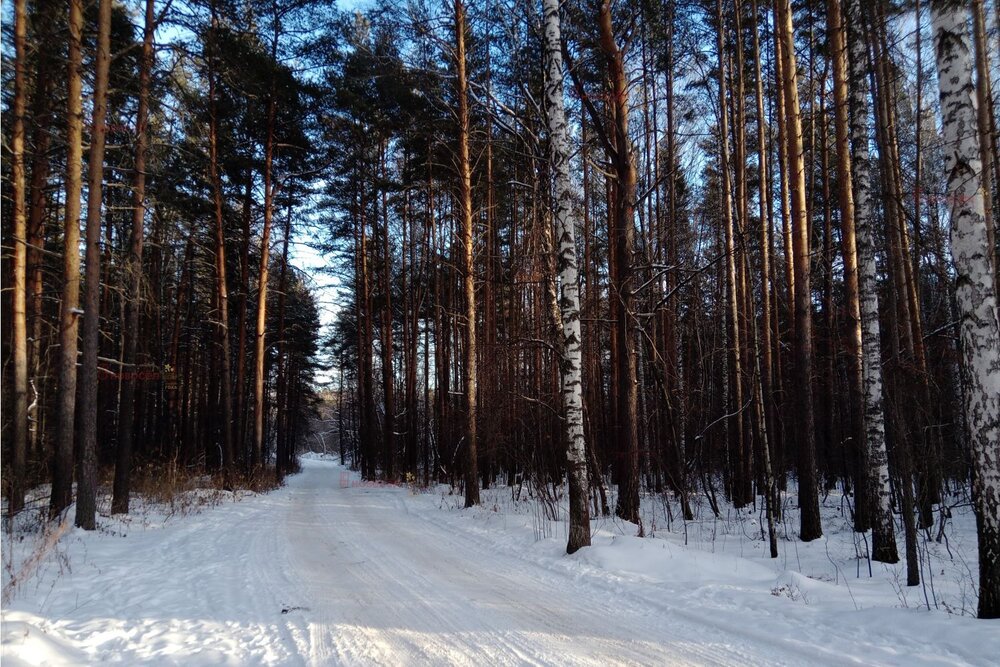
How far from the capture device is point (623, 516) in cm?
1065

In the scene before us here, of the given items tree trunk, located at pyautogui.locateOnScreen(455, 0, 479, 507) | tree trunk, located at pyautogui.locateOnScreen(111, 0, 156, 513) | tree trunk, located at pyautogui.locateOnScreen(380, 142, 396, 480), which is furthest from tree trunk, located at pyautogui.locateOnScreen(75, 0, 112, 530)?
tree trunk, located at pyautogui.locateOnScreen(380, 142, 396, 480)

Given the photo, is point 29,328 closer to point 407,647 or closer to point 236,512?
point 236,512

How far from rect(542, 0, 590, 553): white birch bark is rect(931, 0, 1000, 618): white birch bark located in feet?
13.8

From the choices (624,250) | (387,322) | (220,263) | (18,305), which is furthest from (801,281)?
(387,322)

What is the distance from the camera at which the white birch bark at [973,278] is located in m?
4.83

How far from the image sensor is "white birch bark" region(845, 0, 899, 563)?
8.14 m

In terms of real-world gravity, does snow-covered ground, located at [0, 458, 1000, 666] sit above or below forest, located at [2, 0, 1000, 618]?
below

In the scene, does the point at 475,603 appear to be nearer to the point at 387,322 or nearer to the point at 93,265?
the point at 93,265

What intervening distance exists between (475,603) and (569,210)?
5.20 m

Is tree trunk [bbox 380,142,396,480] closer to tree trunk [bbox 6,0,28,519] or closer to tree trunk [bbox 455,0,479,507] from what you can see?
tree trunk [bbox 455,0,479,507]

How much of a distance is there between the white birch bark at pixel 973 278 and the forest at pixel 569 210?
0.02 meters

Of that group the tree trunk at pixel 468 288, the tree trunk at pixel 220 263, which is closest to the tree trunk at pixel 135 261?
the tree trunk at pixel 220 263

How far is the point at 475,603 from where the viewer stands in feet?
18.1

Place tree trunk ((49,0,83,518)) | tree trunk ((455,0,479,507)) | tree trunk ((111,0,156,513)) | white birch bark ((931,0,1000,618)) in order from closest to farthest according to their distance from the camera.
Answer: white birch bark ((931,0,1000,618))
tree trunk ((49,0,83,518))
tree trunk ((111,0,156,513))
tree trunk ((455,0,479,507))
